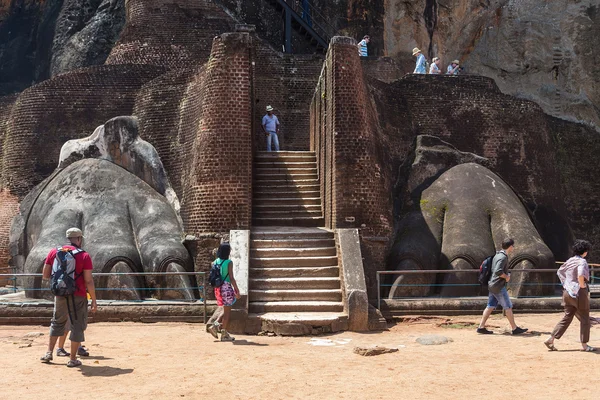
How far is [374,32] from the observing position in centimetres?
2817

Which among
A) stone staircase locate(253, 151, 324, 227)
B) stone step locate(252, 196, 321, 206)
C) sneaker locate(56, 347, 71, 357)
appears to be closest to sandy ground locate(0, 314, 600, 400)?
sneaker locate(56, 347, 71, 357)

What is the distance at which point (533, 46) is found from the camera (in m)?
32.3

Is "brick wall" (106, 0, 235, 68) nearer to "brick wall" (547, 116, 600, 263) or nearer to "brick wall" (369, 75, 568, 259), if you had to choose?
"brick wall" (369, 75, 568, 259)

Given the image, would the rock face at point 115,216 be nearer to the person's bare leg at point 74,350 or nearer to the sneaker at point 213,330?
the sneaker at point 213,330

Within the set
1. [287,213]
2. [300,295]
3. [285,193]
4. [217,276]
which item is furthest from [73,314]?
[285,193]

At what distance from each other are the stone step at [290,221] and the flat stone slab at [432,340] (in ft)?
15.4

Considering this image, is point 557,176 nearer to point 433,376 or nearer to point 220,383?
point 433,376

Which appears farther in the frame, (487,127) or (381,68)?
(381,68)

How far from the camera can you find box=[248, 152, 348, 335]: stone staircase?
11359 millimetres

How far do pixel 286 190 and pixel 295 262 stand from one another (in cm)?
311

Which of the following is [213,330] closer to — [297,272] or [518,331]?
[297,272]

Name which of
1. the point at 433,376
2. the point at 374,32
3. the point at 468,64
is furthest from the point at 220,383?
the point at 468,64

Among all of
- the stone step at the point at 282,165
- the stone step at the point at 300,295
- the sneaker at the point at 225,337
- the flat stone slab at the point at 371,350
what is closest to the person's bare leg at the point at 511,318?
the flat stone slab at the point at 371,350

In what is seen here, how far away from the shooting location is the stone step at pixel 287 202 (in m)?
15.2
